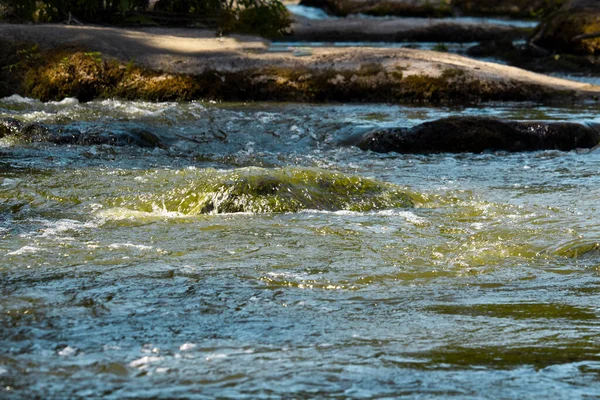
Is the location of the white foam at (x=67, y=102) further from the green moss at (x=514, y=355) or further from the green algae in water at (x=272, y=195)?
the green moss at (x=514, y=355)

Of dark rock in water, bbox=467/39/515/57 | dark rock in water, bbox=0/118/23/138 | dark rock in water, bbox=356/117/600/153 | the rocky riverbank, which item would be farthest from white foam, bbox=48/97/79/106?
dark rock in water, bbox=467/39/515/57

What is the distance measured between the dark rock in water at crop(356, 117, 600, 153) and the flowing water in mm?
518

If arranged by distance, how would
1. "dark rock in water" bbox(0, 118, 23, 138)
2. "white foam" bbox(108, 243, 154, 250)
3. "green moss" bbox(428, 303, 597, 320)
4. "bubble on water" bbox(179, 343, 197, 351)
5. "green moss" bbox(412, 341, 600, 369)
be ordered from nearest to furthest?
1. "green moss" bbox(412, 341, 600, 369)
2. "bubble on water" bbox(179, 343, 197, 351)
3. "green moss" bbox(428, 303, 597, 320)
4. "white foam" bbox(108, 243, 154, 250)
5. "dark rock in water" bbox(0, 118, 23, 138)

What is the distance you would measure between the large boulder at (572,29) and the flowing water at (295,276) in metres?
10.8

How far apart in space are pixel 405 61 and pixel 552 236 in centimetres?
764

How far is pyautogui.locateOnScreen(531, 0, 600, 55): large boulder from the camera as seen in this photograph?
19.2 m

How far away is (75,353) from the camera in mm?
3367

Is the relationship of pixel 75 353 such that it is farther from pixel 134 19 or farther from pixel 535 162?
pixel 134 19

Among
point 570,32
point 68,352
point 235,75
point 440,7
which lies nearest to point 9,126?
point 235,75

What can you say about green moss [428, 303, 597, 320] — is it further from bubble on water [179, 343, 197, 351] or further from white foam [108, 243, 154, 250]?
white foam [108, 243, 154, 250]

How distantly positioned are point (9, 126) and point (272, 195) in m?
4.25

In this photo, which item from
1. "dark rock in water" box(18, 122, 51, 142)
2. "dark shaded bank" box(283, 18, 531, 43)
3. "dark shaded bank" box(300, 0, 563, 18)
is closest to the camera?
"dark rock in water" box(18, 122, 51, 142)

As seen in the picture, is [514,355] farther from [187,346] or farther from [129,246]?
[129,246]

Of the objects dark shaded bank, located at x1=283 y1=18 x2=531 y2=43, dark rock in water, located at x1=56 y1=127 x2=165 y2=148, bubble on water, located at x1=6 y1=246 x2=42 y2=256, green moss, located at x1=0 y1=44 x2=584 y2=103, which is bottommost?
bubble on water, located at x1=6 y1=246 x2=42 y2=256
